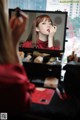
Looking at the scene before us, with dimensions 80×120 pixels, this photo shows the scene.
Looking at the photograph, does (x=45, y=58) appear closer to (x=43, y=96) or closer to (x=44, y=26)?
(x=44, y=26)

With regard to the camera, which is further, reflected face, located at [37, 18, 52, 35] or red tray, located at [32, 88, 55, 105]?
reflected face, located at [37, 18, 52, 35]

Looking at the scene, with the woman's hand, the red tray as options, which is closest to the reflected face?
the woman's hand

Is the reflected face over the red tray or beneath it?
over

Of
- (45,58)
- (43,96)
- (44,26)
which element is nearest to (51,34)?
(44,26)

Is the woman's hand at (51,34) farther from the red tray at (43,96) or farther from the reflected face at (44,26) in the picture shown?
the red tray at (43,96)

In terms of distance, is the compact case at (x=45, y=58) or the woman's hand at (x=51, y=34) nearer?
the compact case at (x=45, y=58)

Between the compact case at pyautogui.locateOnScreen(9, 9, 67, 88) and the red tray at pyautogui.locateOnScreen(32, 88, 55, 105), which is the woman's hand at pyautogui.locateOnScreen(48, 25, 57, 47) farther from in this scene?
the red tray at pyautogui.locateOnScreen(32, 88, 55, 105)

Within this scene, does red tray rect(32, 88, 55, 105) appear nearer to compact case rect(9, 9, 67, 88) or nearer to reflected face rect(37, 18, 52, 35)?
compact case rect(9, 9, 67, 88)

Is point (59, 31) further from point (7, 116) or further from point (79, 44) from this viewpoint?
point (7, 116)

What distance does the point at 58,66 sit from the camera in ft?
4.71

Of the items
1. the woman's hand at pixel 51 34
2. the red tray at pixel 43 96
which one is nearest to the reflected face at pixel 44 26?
the woman's hand at pixel 51 34

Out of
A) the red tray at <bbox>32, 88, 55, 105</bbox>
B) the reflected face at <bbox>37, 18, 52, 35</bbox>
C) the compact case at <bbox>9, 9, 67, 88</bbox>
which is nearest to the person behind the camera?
the red tray at <bbox>32, 88, 55, 105</bbox>

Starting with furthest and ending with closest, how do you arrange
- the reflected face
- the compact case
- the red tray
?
the reflected face < the compact case < the red tray

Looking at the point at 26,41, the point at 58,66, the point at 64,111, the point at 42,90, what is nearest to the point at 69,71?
the point at 58,66
